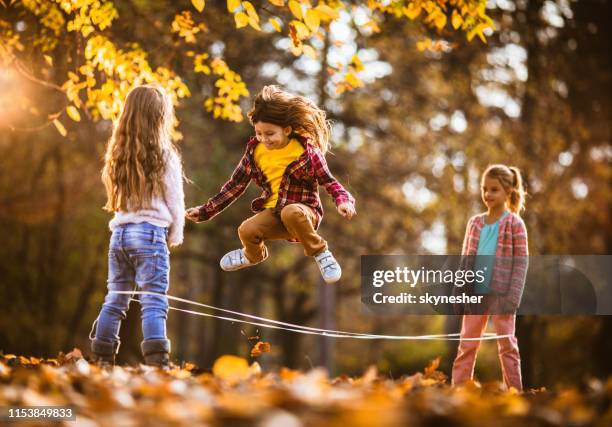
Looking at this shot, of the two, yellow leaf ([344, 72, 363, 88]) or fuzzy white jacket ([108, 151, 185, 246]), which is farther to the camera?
yellow leaf ([344, 72, 363, 88])

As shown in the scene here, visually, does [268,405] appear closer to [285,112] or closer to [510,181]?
[285,112]

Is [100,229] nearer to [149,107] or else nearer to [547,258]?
[547,258]

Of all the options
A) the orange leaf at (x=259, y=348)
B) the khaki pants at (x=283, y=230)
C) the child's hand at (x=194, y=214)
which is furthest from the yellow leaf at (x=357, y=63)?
the orange leaf at (x=259, y=348)

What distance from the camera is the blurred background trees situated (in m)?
11.5

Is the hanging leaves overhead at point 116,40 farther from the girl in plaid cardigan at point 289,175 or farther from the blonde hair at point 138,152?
the blonde hair at point 138,152

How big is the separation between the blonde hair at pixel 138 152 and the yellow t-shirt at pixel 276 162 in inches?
25.4

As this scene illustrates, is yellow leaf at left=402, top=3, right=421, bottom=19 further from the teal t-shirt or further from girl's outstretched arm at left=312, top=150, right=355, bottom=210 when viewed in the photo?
girl's outstretched arm at left=312, top=150, right=355, bottom=210

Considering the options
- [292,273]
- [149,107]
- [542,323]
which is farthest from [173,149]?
[292,273]

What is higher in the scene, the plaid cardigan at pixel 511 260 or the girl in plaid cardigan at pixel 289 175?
the girl in plaid cardigan at pixel 289 175

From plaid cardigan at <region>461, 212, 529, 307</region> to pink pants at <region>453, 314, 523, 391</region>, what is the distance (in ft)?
0.59

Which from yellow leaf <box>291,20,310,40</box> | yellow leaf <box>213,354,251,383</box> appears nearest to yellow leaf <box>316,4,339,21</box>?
yellow leaf <box>291,20,310,40</box>

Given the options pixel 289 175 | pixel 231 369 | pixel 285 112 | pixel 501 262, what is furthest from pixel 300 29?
pixel 231 369

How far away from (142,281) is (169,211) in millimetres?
479

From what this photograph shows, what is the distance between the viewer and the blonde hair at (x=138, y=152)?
451cm
